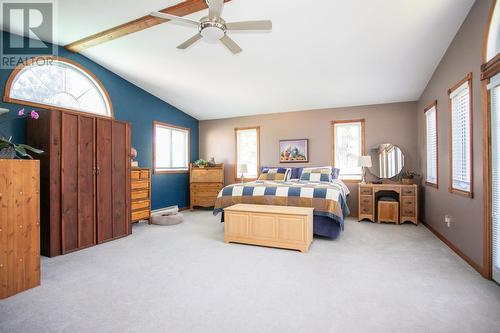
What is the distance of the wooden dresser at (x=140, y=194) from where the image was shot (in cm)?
455

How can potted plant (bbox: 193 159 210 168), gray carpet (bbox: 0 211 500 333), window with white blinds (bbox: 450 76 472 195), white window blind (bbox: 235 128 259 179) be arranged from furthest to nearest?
white window blind (bbox: 235 128 259 179)
potted plant (bbox: 193 159 210 168)
window with white blinds (bbox: 450 76 472 195)
gray carpet (bbox: 0 211 500 333)

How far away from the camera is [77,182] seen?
11.2 ft

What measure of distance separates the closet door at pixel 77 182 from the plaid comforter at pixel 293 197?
186 cm

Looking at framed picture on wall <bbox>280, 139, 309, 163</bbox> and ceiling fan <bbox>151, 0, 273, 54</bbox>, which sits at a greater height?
ceiling fan <bbox>151, 0, 273, 54</bbox>

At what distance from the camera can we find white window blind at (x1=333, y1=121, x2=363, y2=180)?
563 centimetres

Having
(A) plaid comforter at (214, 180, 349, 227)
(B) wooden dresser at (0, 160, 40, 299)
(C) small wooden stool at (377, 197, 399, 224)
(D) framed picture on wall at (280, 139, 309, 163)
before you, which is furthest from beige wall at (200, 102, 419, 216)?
(B) wooden dresser at (0, 160, 40, 299)

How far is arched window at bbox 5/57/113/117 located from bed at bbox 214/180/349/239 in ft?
8.79

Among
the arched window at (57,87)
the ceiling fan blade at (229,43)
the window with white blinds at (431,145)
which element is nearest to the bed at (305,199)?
the window with white blinds at (431,145)

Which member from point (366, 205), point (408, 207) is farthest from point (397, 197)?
point (366, 205)

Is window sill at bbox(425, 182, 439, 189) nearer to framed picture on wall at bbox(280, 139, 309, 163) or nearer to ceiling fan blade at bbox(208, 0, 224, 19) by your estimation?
framed picture on wall at bbox(280, 139, 309, 163)

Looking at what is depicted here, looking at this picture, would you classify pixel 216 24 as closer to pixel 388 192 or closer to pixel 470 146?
pixel 470 146

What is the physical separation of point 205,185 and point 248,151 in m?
1.38

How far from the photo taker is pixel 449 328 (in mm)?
1707

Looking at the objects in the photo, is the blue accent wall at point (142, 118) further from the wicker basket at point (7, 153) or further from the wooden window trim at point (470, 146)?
the wooden window trim at point (470, 146)
